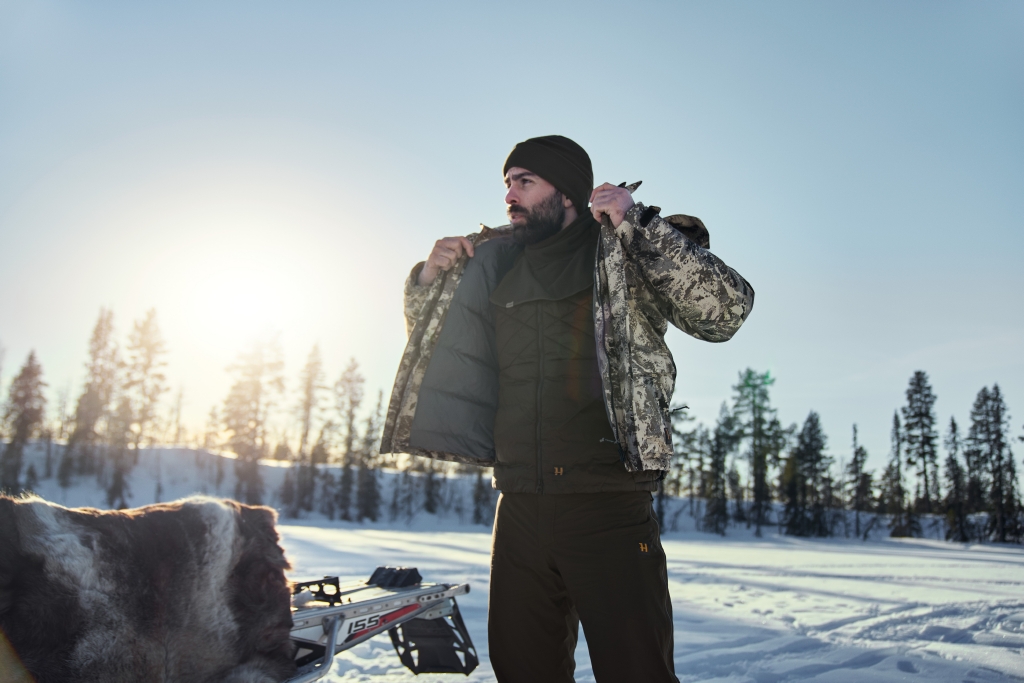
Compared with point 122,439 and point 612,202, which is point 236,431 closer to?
point 122,439

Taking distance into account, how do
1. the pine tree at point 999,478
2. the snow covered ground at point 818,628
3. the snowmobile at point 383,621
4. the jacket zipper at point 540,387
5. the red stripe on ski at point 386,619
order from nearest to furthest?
1. the jacket zipper at point 540,387
2. the snowmobile at point 383,621
3. the red stripe on ski at point 386,619
4. the snow covered ground at point 818,628
5. the pine tree at point 999,478

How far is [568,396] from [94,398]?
4443 cm

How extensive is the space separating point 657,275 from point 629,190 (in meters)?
0.38

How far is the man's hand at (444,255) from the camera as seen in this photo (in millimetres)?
2586

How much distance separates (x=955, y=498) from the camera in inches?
1534

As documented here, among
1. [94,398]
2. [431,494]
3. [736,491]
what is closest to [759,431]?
[736,491]

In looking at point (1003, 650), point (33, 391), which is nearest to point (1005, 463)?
point (1003, 650)

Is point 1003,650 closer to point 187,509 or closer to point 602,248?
point 602,248

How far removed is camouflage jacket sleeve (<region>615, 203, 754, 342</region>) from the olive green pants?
2.06ft

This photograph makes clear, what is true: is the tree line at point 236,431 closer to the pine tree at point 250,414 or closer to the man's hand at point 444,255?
the pine tree at point 250,414

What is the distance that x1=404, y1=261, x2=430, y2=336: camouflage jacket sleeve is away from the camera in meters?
2.67

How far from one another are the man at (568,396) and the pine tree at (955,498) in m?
42.4

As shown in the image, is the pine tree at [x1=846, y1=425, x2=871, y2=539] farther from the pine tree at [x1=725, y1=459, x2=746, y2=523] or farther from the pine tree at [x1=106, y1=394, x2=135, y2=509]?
the pine tree at [x1=106, y1=394, x2=135, y2=509]

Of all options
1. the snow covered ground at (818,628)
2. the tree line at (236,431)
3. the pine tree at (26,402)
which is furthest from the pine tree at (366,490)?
the snow covered ground at (818,628)
